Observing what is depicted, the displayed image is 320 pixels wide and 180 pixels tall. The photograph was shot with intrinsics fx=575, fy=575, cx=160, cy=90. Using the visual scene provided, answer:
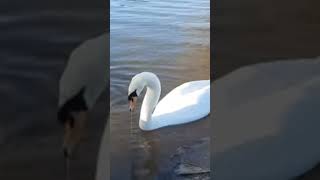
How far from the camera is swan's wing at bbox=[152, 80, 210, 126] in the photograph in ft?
6.96

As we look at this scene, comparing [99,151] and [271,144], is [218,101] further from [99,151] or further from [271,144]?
[99,151]

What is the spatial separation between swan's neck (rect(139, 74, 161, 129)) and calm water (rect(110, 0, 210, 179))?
0.08 ft

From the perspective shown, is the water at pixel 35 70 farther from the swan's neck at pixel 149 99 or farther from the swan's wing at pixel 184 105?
the swan's wing at pixel 184 105

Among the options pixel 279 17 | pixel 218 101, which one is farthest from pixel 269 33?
pixel 218 101

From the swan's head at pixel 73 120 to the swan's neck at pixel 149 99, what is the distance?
498 millimetres

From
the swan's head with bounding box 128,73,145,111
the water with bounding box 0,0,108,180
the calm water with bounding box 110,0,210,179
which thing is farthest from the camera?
the swan's head with bounding box 128,73,145,111

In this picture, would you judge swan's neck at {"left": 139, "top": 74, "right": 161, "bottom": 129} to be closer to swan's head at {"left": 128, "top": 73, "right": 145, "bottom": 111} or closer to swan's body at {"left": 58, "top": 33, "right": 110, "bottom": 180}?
swan's head at {"left": 128, "top": 73, "right": 145, "bottom": 111}

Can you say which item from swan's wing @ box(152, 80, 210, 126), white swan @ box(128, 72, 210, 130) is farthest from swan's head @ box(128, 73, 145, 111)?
swan's wing @ box(152, 80, 210, 126)

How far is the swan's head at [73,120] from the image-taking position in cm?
153

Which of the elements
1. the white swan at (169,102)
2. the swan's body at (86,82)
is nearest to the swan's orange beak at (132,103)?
the white swan at (169,102)

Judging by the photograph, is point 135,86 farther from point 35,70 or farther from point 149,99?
point 35,70

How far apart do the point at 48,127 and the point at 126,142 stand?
53 centimetres

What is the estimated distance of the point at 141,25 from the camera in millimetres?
1928

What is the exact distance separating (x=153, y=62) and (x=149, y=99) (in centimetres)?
15
